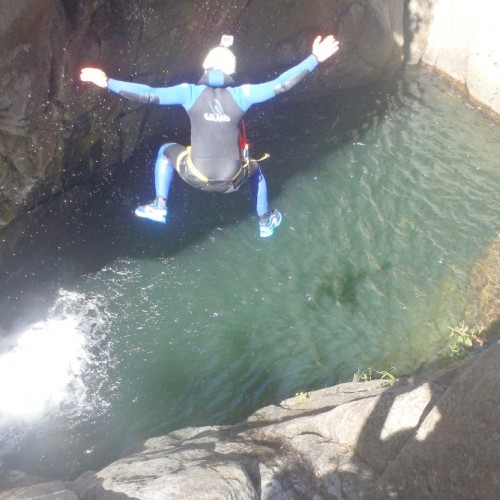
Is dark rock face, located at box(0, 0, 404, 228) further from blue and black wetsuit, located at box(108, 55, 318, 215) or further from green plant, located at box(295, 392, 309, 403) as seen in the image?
green plant, located at box(295, 392, 309, 403)

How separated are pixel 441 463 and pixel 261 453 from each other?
1.70 metres

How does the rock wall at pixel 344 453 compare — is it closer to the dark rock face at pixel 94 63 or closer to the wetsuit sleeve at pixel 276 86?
the wetsuit sleeve at pixel 276 86

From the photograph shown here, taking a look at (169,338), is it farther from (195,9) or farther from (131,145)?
(195,9)

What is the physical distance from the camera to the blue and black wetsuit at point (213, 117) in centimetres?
570

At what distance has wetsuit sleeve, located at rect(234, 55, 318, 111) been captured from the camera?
5.70 metres

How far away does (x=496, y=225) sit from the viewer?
882 centimetres

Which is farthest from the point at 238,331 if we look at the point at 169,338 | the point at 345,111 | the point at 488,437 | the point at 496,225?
the point at 345,111

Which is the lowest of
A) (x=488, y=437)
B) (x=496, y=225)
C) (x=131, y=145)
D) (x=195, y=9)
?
Result: (x=496, y=225)

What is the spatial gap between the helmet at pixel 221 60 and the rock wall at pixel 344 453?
3586 mm

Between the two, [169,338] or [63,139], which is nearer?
[169,338]

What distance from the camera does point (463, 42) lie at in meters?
12.9

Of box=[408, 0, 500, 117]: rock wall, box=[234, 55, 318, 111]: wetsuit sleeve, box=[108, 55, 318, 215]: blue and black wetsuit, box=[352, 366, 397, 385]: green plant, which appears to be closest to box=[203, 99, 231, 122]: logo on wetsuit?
box=[108, 55, 318, 215]: blue and black wetsuit

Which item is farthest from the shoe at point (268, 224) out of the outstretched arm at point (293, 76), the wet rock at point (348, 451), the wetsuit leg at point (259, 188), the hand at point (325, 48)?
the wet rock at point (348, 451)

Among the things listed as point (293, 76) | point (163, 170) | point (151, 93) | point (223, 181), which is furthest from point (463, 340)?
point (151, 93)
